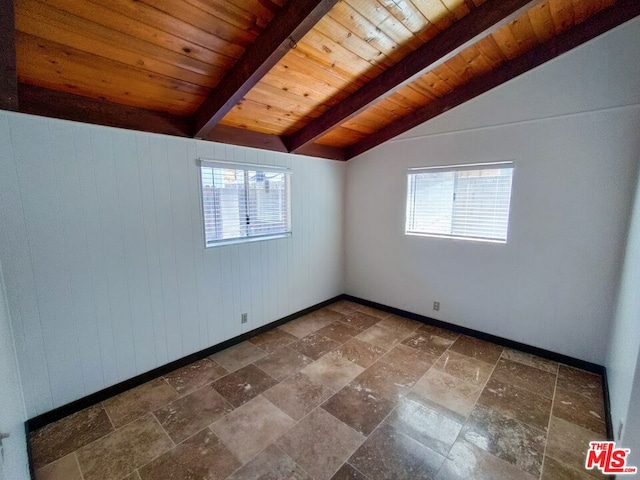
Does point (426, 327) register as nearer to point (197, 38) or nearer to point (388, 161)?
point (388, 161)

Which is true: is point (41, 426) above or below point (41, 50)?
below

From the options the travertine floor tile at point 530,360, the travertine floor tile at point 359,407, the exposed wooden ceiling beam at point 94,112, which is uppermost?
the exposed wooden ceiling beam at point 94,112

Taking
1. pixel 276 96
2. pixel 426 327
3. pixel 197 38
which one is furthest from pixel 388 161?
pixel 197 38

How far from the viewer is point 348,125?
3.23 metres

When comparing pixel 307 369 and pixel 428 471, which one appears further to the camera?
pixel 307 369

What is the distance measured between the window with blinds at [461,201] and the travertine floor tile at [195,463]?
9.64 feet

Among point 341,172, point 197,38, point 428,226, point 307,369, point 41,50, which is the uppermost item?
point 197,38

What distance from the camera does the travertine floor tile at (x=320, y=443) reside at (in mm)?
1595

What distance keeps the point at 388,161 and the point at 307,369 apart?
269 centimetres

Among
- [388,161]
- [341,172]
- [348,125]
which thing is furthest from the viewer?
[341,172]

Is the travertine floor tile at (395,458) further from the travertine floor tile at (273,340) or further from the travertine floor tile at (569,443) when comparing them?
the travertine floor tile at (273,340)

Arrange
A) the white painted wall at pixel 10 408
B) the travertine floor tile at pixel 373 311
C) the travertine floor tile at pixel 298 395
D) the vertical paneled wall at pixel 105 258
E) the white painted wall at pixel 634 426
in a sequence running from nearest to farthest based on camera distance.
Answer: the white painted wall at pixel 10 408 → the white painted wall at pixel 634 426 → the vertical paneled wall at pixel 105 258 → the travertine floor tile at pixel 298 395 → the travertine floor tile at pixel 373 311

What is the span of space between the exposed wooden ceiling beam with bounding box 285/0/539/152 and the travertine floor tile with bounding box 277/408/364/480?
2587mm

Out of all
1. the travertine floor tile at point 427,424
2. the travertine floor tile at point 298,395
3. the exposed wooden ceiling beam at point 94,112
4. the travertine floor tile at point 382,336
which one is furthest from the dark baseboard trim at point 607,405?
the exposed wooden ceiling beam at point 94,112
